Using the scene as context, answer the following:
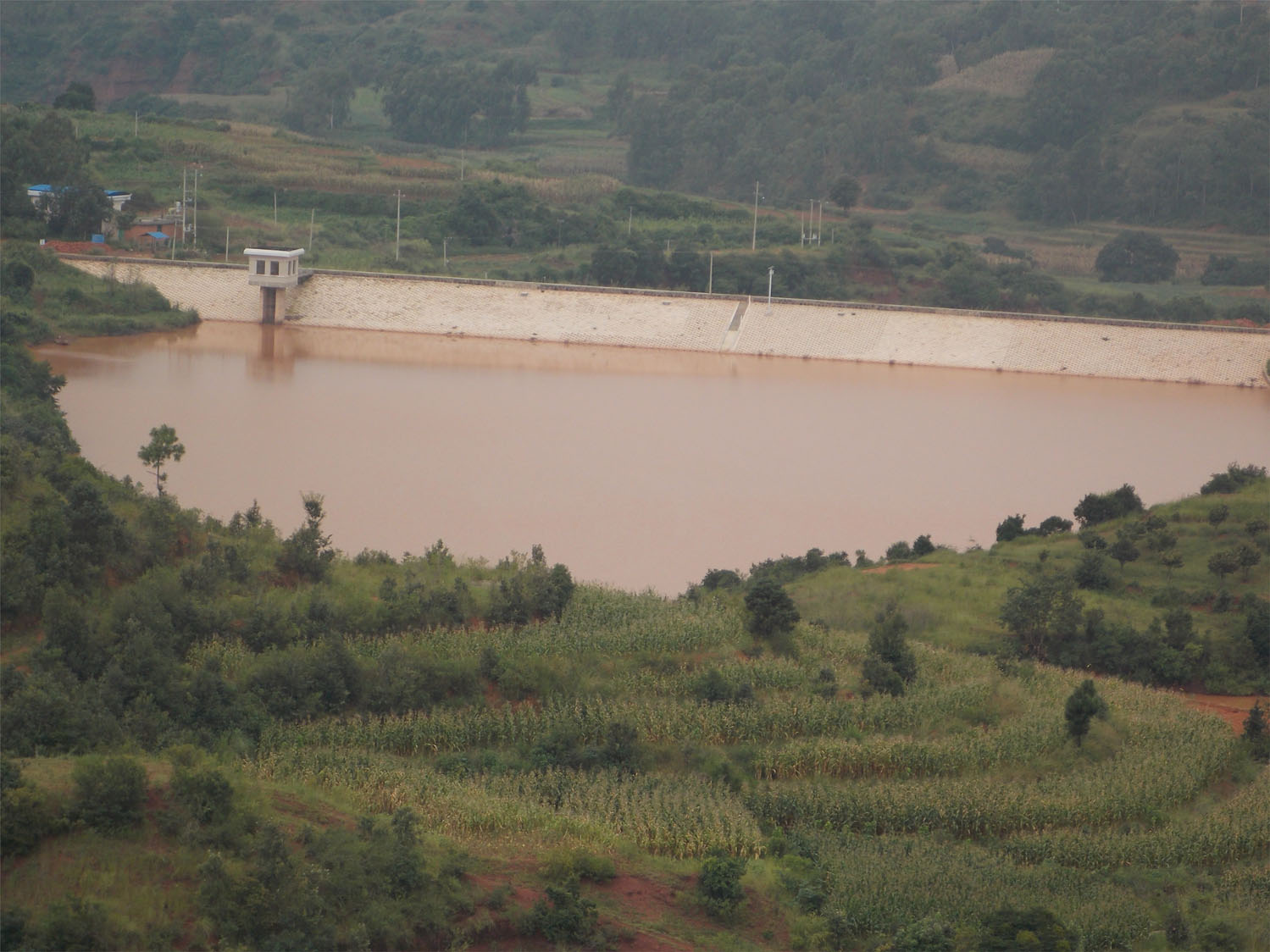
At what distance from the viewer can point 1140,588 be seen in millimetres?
17375

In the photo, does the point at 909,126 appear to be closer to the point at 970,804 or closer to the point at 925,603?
the point at 925,603

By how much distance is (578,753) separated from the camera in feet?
40.1

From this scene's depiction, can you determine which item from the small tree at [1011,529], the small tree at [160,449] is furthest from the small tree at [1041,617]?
the small tree at [160,449]

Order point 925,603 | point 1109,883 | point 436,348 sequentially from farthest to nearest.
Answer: point 436,348
point 925,603
point 1109,883

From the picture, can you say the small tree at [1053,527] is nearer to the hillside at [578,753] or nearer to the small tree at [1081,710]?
the hillside at [578,753]

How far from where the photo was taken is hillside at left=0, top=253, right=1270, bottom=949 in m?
9.34

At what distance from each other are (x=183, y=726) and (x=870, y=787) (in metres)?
4.74

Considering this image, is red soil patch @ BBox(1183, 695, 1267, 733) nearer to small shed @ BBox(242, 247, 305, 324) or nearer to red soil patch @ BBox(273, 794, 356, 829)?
red soil patch @ BBox(273, 794, 356, 829)

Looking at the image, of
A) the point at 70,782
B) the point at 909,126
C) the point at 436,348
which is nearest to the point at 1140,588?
the point at 70,782

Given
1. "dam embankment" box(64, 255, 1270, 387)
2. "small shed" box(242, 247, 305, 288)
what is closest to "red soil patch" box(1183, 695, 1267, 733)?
"dam embankment" box(64, 255, 1270, 387)

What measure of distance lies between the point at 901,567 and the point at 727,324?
1674 centimetres

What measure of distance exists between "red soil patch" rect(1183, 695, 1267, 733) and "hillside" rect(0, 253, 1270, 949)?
0.21 metres

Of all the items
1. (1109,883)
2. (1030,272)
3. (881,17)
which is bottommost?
(1109,883)

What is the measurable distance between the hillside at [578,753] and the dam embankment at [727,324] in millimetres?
16166
